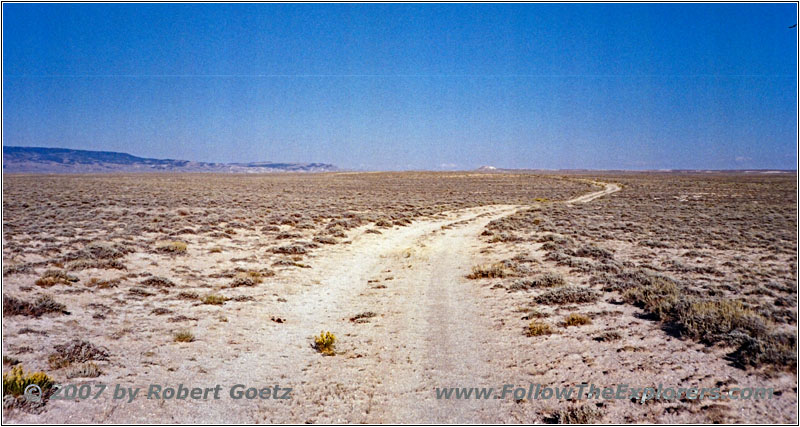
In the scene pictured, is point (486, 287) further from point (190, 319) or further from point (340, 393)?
point (190, 319)

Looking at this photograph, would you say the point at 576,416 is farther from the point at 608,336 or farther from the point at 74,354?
the point at 74,354

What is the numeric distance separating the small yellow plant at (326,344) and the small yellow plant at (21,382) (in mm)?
3628

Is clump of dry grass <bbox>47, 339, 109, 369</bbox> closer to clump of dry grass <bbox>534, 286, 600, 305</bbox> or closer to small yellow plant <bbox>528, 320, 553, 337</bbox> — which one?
small yellow plant <bbox>528, 320, 553, 337</bbox>

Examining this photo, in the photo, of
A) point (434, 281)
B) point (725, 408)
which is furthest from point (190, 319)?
point (725, 408)

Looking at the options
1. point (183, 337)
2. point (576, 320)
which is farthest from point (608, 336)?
point (183, 337)

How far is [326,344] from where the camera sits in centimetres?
724

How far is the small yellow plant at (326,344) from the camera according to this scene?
7.07 metres

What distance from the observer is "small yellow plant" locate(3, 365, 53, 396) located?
5.19 metres

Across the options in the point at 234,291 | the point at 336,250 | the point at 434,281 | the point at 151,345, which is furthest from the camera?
the point at 336,250

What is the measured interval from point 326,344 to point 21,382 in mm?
3994

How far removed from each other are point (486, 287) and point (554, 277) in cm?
188

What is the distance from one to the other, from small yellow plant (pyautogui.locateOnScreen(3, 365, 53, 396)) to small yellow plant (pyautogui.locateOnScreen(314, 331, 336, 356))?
3628 mm

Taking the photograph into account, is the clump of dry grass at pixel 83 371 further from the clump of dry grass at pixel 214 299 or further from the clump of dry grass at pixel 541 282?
the clump of dry grass at pixel 541 282

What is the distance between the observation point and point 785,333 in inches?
272
